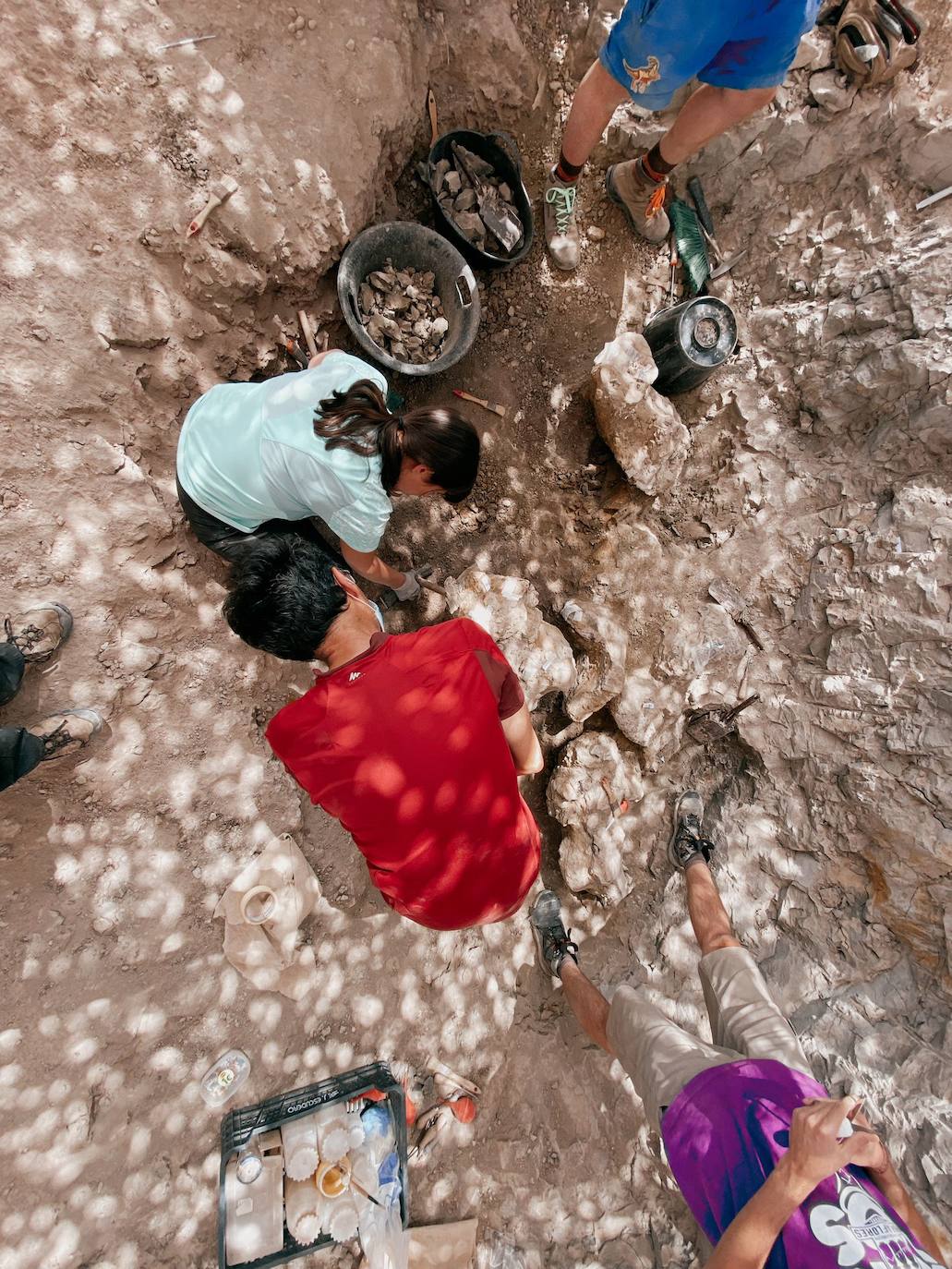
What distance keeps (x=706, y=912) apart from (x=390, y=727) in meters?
2.21

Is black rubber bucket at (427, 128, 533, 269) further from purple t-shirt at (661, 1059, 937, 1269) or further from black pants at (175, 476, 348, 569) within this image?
purple t-shirt at (661, 1059, 937, 1269)

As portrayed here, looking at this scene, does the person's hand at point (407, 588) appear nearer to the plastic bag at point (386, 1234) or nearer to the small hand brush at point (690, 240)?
the plastic bag at point (386, 1234)

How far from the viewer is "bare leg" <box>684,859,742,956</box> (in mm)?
2666

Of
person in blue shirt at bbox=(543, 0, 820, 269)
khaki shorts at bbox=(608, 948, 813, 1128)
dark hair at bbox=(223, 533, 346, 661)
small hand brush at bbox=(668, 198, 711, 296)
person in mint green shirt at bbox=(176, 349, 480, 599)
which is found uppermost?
person in blue shirt at bbox=(543, 0, 820, 269)

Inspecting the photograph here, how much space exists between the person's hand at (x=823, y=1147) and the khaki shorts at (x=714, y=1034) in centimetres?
53

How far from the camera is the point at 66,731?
2166 millimetres

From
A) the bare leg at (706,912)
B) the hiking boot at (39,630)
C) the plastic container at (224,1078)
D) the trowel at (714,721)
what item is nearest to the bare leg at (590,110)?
the trowel at (714,721)

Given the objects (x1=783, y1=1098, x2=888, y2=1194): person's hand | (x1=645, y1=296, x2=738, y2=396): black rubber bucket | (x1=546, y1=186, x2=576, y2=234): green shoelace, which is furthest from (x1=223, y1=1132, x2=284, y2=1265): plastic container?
(x1=546, y1=186, x2=576, y2=234): green shoelace

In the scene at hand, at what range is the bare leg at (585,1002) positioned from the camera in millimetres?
2594

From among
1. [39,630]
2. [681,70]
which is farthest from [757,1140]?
[681,70]

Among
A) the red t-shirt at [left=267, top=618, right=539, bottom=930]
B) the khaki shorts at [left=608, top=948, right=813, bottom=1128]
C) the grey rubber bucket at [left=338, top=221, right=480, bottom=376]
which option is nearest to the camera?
the red t-shirt at [left=267, top=618, right=539, bottom=930]

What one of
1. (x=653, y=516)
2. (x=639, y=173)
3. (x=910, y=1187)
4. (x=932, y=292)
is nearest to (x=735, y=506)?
(x=653, y=516)

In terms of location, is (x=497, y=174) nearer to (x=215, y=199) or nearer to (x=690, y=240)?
(x=690, y=240)

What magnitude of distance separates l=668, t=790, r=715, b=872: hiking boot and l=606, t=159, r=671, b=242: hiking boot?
370 cm
